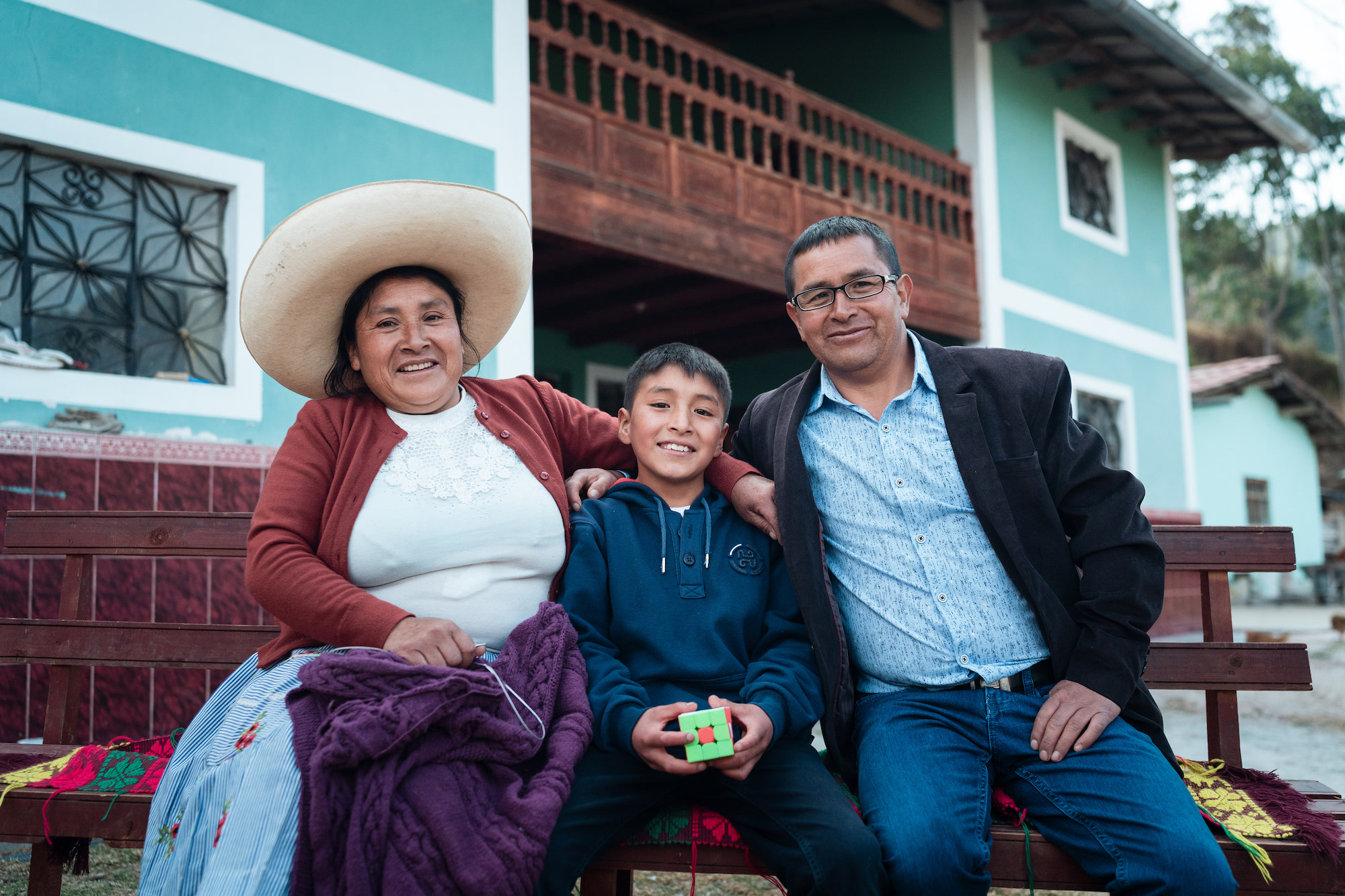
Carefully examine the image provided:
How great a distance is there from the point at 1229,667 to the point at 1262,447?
1859 centimetres

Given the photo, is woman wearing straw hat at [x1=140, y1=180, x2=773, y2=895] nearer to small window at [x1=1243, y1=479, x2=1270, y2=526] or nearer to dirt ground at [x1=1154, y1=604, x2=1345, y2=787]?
dirt ground at [x1=1154, y1=604, x2=1345, y2=787]

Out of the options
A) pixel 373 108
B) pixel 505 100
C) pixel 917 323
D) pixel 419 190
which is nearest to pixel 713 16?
pixel 917 323

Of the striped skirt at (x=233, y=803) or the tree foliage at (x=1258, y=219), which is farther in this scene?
the tree foliage at (x=1258, y=219)

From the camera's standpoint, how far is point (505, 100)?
6.27m

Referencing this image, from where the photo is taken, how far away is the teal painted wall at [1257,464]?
54.9 feet

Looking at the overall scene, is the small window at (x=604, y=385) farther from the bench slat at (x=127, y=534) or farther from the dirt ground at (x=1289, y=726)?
the bench slat at (x=127, y=534)

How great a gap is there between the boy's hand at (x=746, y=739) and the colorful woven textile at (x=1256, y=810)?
3.26 feet

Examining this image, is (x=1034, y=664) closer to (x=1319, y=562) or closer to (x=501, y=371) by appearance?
(x=501, y=371)

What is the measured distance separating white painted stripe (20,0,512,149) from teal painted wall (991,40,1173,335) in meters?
6.12

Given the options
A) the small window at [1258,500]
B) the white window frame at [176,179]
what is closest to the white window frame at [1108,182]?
the small window at [1258,500]

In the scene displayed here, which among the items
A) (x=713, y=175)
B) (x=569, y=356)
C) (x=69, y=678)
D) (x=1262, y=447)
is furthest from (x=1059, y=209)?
(x=1262, y=447)

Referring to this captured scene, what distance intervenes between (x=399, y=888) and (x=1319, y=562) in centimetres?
2433

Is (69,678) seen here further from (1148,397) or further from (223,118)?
(1148,397)

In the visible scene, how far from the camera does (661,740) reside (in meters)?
1.95
